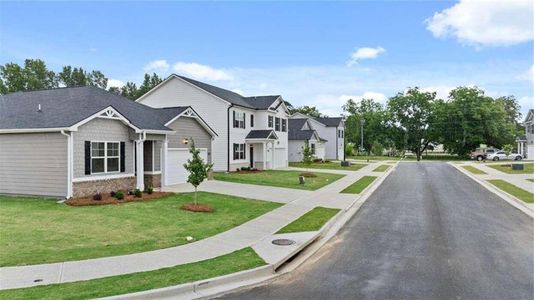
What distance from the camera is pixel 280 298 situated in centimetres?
675

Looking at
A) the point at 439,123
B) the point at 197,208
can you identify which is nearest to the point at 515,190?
the point at 197,208

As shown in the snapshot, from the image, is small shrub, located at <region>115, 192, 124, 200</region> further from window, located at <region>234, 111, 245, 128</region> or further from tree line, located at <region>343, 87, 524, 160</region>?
tree line, located at <region>343, 87, 524, 160</region>

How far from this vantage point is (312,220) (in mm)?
13289

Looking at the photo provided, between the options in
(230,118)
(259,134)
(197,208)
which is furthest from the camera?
(259,134)

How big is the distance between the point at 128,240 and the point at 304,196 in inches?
413

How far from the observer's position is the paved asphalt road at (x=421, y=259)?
23.1 feet

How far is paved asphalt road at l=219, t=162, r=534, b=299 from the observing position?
704cm

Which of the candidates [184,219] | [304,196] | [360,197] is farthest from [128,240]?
[360,197]

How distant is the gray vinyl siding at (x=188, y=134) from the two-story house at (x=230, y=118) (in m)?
4.43

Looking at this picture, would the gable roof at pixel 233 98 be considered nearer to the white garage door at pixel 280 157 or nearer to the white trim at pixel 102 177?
the white garage door at pixel 280 157

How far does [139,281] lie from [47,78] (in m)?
63.1

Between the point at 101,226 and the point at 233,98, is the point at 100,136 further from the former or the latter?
the point at 233,98

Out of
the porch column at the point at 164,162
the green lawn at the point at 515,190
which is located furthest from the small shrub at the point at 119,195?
the green lawn at the point at 515,190

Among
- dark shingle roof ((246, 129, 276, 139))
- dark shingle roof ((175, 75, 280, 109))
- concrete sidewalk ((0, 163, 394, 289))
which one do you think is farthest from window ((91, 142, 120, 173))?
dark shingle roof ((246, 129, 276, 139))
